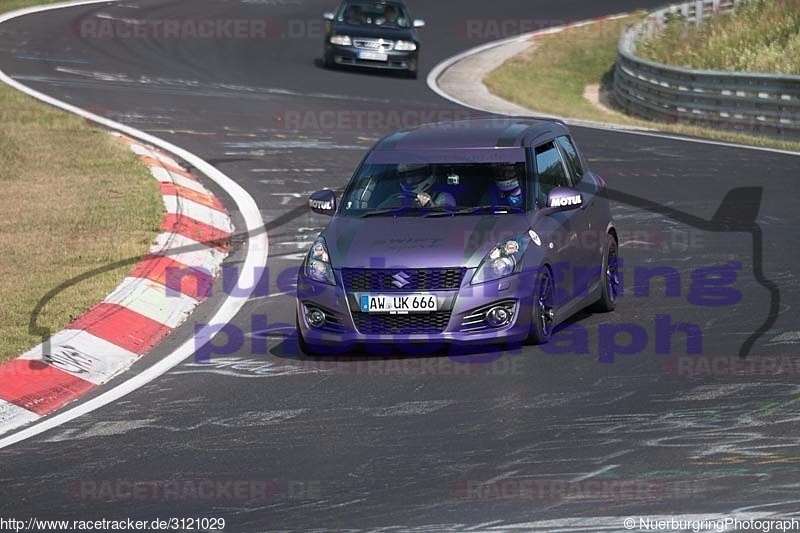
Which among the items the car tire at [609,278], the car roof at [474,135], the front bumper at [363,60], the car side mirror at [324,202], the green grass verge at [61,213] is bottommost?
the front bumper at [363,60]

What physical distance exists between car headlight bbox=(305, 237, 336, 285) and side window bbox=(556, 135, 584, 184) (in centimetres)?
245

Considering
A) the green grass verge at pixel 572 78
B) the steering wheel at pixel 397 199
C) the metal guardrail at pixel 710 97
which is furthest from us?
the green grass verge at pixel 572 78

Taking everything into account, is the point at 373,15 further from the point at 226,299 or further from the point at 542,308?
the point at 542,308

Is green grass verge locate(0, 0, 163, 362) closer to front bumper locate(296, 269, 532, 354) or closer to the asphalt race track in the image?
the asphalt race track

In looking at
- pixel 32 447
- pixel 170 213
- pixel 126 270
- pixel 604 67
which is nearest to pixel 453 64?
pixel 604 67

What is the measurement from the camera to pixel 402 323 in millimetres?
10320

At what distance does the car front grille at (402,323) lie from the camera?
33.7 ft

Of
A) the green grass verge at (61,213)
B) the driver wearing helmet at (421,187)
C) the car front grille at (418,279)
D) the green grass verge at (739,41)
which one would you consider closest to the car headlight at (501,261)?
the car front grille at (418,279)

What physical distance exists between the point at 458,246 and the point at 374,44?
21477mm

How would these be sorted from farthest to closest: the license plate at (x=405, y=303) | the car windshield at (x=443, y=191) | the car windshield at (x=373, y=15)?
the car windshield at (x=373, y=15), the car windshield at (x=443, y=191), the license plate at (x=405, y=303)

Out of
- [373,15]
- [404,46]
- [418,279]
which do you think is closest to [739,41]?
[404,46]

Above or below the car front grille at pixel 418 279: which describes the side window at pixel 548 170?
above

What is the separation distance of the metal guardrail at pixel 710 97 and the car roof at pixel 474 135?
506 inches

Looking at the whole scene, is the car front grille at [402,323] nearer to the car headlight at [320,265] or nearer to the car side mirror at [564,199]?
the car headlight at [320,265]
